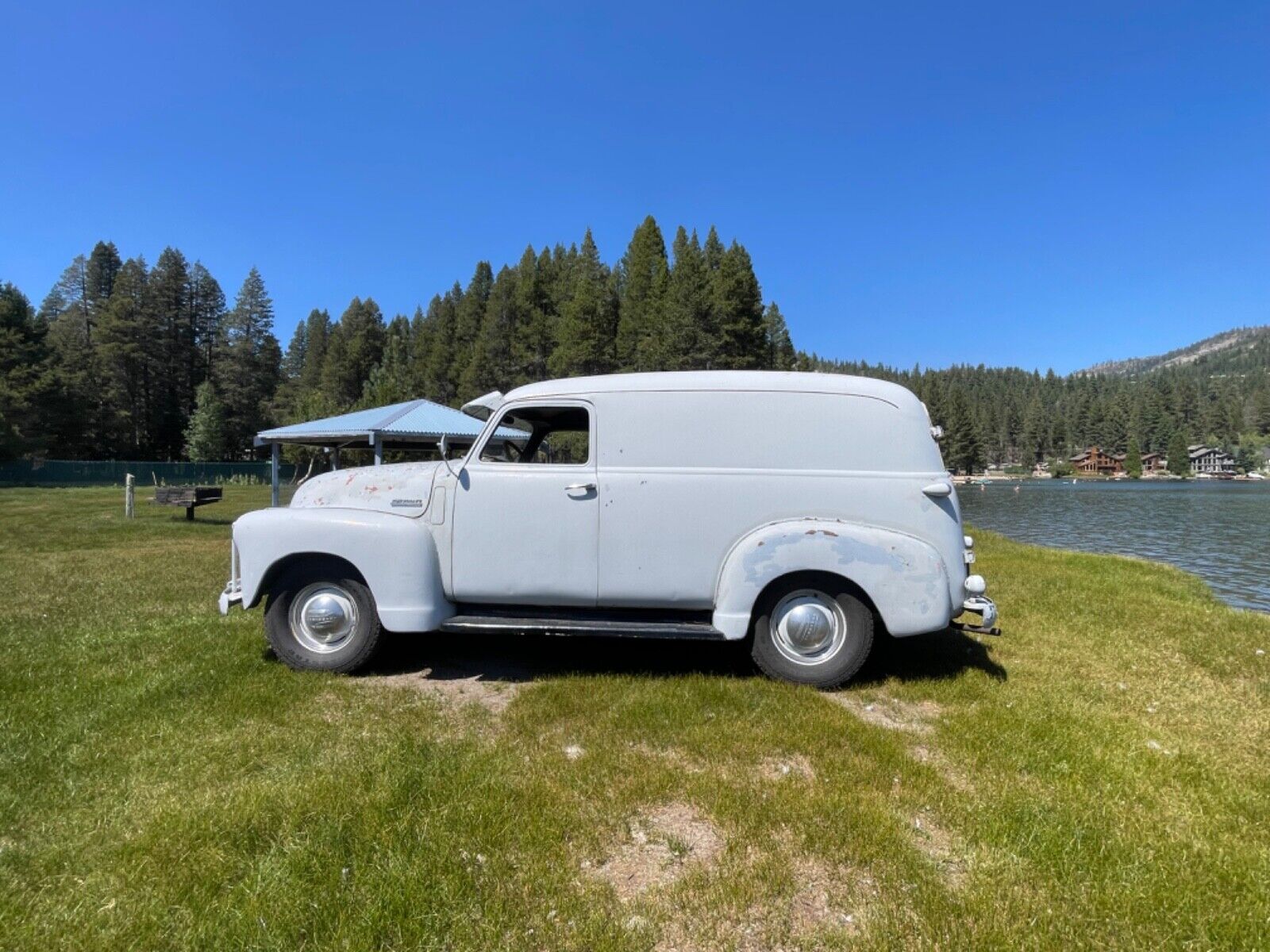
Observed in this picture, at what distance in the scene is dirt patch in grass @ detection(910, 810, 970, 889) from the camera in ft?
8.50

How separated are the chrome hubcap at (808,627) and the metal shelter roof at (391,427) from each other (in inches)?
468

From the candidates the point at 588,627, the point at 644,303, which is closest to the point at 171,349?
the point at 644,303

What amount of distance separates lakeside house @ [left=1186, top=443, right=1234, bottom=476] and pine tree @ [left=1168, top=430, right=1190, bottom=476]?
7.98 metres

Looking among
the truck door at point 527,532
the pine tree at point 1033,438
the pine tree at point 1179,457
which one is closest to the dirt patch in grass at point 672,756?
the truck door at point 527,532

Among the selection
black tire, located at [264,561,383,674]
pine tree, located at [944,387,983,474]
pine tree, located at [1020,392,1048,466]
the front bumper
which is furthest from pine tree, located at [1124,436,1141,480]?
the front bumper

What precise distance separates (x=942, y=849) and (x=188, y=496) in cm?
2094

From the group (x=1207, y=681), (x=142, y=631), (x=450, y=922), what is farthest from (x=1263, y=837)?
(x=142, y=631)

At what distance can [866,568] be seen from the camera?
4430 millimetres

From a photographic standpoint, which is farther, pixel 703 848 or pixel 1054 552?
pixel 1054 552

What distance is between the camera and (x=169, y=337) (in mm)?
65125

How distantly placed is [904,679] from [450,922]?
12.2 feet

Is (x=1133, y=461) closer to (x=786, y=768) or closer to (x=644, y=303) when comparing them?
(x=644, y=303)

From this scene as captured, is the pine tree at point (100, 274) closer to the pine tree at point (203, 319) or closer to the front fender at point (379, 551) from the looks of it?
the pine tree at point (203, 319)

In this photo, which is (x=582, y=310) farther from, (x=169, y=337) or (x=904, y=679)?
(x=904, y=679)
